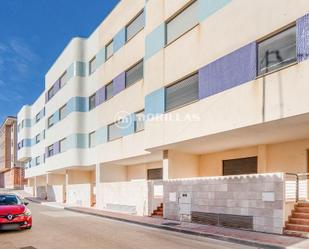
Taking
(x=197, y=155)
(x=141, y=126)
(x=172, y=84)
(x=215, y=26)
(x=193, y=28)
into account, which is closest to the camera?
(x=215, y=26)

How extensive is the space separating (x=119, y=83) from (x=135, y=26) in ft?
13.2

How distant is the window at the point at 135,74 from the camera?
2239 centimetres

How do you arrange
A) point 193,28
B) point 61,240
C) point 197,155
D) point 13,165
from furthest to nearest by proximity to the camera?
point 13,165, point 197,155, point 193,28, point 61,240

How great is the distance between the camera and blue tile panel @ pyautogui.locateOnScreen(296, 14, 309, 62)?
35.3ft

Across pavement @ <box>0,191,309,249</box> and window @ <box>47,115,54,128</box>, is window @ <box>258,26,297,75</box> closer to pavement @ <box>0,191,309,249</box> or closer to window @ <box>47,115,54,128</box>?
pavement @ <box>0,191,309,249</box>

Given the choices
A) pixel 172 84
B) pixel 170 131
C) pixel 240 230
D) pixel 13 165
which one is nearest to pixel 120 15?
pixel 172 84

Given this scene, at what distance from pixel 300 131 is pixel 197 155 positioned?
25.5 ft

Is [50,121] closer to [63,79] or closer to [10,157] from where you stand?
[63,79]

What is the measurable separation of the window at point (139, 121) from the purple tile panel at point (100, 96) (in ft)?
20.2

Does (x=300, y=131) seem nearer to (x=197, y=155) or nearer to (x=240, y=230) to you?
(x=240, y=230)

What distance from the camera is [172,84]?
57.1 feet

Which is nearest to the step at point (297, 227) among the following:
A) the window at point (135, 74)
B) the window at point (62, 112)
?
the window at point (135, 74)

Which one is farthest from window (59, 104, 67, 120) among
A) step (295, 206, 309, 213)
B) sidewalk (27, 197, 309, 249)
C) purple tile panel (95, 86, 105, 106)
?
step (295, 206, 309, 213)

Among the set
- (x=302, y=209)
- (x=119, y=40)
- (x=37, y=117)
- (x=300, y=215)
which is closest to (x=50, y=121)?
(x=37, y=117)
